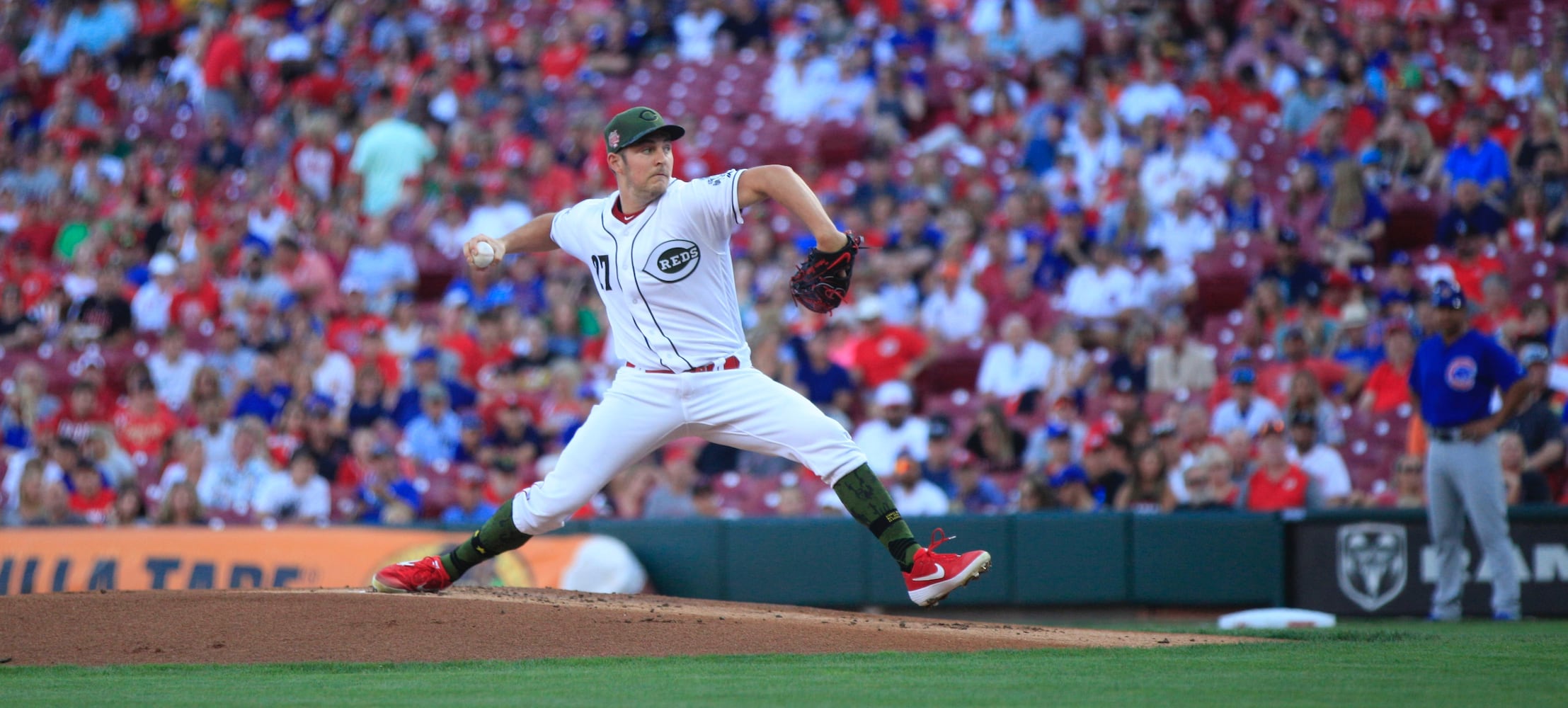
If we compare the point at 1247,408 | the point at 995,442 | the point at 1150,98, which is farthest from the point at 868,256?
the point at 1247,408

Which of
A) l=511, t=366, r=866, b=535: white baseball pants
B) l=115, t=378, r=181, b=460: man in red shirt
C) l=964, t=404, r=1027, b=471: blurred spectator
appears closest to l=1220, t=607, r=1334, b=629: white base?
l=511, t=366, r=866, b=535: white baseball pants

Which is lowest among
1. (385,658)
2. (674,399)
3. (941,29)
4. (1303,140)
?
(385,658)

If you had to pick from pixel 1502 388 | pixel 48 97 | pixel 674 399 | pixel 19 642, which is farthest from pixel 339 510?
pixel 48 97

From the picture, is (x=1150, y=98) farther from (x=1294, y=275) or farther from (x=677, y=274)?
(x=677, y=274)

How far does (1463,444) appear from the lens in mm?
7840

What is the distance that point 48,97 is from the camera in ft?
66.6

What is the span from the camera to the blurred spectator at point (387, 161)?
16375mm

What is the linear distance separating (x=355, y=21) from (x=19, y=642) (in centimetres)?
1505

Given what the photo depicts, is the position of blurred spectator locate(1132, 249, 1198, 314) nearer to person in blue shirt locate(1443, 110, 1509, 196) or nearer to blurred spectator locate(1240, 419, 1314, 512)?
person in blue shirt locate(1443, 110, 1509, 196)

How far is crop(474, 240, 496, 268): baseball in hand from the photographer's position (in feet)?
17.8

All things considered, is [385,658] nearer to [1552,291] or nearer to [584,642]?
[584,642]

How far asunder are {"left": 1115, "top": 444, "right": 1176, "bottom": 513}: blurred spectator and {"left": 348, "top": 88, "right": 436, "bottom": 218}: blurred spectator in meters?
9.18

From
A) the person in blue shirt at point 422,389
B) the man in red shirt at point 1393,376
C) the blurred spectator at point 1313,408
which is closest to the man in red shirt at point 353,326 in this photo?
the person in blue shirt at point 422,389

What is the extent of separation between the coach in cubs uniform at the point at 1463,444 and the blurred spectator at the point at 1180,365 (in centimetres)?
297
